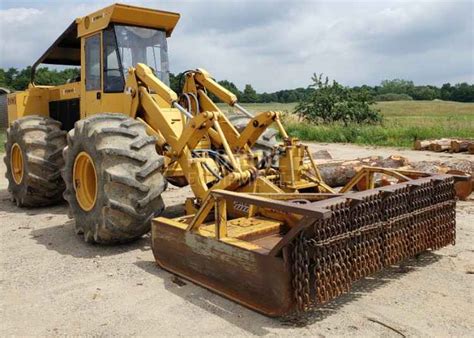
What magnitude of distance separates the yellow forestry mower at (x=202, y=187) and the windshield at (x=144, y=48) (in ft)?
0.06

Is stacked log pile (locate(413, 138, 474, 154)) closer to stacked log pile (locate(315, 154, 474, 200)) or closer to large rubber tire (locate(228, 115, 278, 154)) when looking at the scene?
stacked log pile (locate(315, 154, 474, 200))

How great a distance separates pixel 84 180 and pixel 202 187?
1.65m

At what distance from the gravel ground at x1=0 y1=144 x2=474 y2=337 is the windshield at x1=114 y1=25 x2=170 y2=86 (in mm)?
2806

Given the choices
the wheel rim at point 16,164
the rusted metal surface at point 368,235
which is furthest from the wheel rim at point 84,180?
the rusted metal surface at point 368,235

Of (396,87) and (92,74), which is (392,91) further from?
(92,74)

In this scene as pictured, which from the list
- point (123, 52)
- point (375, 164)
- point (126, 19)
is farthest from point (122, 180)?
point (375, 164)

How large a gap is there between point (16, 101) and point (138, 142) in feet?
16.6

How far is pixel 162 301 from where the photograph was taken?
406 cm

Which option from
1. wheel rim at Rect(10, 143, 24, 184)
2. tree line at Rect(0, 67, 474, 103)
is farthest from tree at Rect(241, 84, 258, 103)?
wheel rim at Rect(10, 143, 24, 184)

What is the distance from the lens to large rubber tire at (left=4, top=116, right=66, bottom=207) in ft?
25.0

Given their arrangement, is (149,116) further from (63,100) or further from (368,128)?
(368,128)

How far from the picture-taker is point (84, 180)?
5.91m

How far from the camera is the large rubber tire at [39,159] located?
7625 millimetres

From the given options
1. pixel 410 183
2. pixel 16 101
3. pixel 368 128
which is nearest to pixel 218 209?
pixel 410 183
